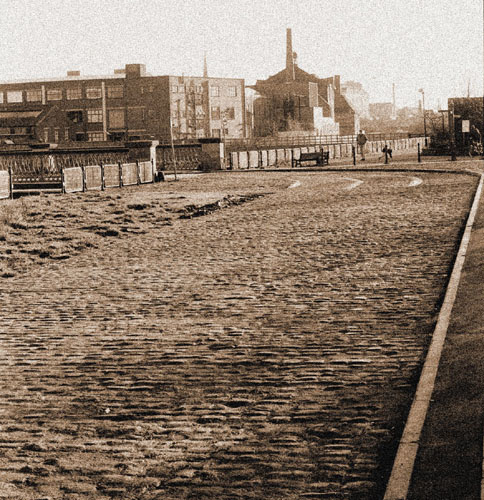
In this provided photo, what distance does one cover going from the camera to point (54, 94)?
10175 centimetres

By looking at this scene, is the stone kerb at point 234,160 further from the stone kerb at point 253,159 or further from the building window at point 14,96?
the building window at point 14,96

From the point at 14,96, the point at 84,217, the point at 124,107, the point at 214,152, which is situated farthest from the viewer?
the point at 14,96

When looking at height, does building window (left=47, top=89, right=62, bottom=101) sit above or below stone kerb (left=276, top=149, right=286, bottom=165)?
above

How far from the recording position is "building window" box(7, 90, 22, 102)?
105 meters

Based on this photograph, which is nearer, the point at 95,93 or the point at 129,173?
the point at 129,173

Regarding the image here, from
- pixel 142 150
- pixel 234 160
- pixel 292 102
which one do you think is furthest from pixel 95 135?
pixel 142 150

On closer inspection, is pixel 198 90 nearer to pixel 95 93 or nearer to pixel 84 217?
pixel 95 93

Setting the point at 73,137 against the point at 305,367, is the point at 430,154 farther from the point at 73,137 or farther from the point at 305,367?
the point at 305,367

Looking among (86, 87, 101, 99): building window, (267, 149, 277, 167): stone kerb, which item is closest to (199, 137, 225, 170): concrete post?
(267, 149, 277, 167): stone kerb

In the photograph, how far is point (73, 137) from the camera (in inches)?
3782

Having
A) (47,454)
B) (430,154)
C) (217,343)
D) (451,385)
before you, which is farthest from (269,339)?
(430,154)

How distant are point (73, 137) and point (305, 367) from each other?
303ft

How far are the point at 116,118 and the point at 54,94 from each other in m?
9.21

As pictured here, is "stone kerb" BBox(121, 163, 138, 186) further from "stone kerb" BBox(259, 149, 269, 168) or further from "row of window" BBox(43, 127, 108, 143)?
"row of window" BBox(43, 127, 108, 143)
